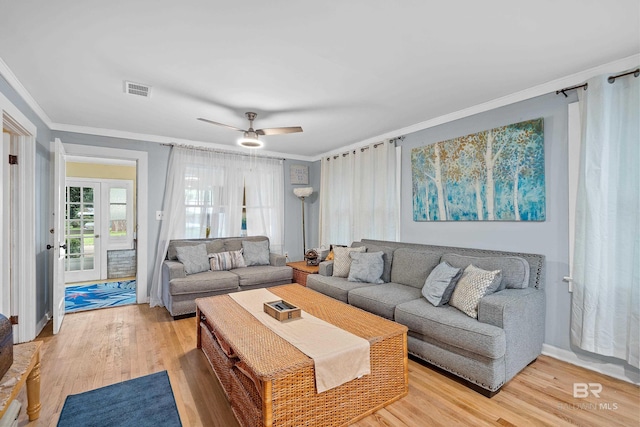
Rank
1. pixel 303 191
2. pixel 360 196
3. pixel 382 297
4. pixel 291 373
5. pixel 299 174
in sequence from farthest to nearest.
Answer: pixel 299 174
pixel 303 191
pixel 360 196
pixel 382 297
pixel 291 373

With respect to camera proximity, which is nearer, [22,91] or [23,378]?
[23,378]

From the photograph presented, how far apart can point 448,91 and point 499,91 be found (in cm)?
48

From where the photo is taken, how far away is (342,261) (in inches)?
153

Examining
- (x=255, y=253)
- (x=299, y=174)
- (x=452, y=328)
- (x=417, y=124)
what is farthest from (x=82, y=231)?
(x=452, y=328)

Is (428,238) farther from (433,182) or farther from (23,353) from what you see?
(23,353)

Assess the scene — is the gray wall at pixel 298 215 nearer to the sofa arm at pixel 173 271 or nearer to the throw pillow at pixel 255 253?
the throw pillow at pixel 255 253

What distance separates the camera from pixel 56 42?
2.02 meters

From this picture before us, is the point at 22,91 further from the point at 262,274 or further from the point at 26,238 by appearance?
the point at 262,274

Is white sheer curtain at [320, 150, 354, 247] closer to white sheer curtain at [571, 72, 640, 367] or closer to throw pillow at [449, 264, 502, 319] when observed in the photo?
throw pillow at [449, 264, 502, 319]

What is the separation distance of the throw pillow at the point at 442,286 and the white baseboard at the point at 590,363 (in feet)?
3.32

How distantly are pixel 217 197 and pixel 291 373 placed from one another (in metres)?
3.72

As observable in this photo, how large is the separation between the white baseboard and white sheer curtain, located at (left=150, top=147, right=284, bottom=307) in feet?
13.1

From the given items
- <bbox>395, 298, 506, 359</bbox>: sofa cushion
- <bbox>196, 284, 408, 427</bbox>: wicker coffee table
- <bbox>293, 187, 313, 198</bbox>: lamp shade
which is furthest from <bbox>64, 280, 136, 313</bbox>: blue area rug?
<bbox>395, 298, 506, 359</bbox>: sofa cushion

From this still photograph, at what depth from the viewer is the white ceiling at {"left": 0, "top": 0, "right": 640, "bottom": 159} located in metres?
1.73
